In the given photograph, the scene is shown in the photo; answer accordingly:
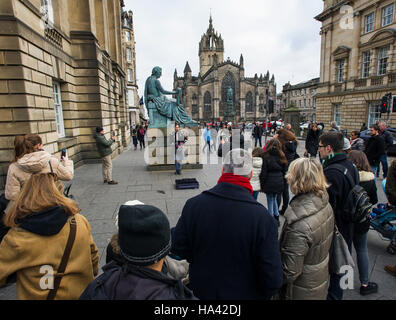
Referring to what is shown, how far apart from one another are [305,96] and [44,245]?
72.1 meters

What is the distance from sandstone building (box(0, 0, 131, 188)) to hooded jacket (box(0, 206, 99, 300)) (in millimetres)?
6327

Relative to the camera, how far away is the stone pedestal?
384 inches

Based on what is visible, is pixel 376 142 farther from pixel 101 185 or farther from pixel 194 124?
pixel 101 185

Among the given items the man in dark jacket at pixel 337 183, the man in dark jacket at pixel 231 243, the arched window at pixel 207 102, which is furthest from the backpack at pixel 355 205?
the arched window at pixel 207 102

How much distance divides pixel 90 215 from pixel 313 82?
67.0 meters

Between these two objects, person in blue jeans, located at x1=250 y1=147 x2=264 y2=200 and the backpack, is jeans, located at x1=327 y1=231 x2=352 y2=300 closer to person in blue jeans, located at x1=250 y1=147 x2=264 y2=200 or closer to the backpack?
the backpack

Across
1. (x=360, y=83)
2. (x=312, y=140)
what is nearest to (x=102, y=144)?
(x=312, y=140)

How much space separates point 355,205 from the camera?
8.97 feet

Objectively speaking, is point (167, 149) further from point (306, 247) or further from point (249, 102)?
point (249, 102)

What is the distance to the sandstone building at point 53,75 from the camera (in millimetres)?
6684

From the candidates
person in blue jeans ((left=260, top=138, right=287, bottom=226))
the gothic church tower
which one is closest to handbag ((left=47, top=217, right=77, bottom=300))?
person in blue jeans ((left=260, top=138, right=287, bottom=226))

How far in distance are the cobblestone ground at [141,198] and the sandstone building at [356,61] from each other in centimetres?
1774

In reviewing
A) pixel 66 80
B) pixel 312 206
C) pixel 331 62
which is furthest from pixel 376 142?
pixel 331 62

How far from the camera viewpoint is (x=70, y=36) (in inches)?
455
